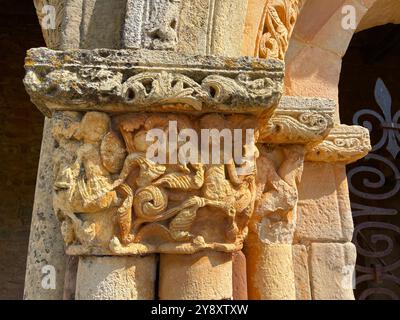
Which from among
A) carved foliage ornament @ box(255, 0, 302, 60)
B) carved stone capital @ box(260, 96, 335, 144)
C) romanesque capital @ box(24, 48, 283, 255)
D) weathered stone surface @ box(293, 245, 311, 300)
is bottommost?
weathered stone surface @ box(293, 245, 311, 300)

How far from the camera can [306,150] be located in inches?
79.4

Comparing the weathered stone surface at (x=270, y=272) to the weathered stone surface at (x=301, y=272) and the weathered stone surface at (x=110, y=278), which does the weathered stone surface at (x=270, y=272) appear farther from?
the weathered stone surface at (x=110, y=278)

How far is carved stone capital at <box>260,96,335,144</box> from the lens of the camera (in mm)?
1852

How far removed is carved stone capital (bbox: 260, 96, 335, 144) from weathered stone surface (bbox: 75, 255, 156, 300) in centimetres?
80

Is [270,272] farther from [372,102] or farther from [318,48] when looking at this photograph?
[372,102]

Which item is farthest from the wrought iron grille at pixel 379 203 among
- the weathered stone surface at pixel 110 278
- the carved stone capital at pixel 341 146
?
the weathered stone surface at pixel 110 278

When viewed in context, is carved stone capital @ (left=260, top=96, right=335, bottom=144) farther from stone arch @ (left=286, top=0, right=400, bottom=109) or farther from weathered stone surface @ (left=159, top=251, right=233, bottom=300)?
weathered stone surface @ (left=159, top=251, right=233, bottom=300)

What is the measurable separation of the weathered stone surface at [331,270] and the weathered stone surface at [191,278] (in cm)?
76

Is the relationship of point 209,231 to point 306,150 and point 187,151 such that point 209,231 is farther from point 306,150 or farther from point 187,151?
point 306,150

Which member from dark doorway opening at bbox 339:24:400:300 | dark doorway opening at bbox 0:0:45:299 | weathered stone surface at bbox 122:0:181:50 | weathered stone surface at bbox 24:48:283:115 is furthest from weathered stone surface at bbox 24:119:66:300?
dark doorway opening at bbox 339:24:400:300

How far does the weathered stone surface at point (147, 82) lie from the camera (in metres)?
1.35

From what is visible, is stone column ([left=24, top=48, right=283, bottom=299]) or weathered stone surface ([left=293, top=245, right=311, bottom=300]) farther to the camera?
weathered stone surface ([left=293, top=245, right=311, bottom=300])
